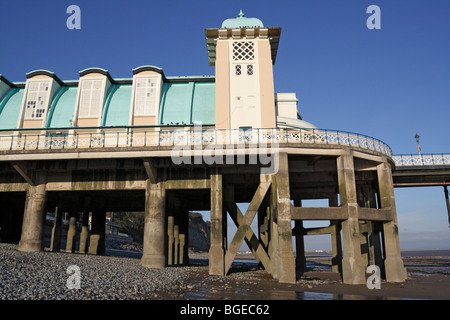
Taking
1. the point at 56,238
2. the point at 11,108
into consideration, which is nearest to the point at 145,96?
the point at 11,108

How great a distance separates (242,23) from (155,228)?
1658 cm

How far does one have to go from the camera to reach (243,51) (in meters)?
24.3

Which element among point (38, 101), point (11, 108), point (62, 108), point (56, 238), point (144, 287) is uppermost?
point (38, 101)

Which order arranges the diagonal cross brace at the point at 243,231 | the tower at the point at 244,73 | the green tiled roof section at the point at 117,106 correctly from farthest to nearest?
1. the green tiled roof section at the point at 117,106
2. the tower at the point at 244,73
3. the diagonal cross brace at the point at 243,231

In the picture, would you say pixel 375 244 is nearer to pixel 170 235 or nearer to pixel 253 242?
pixel 253 242

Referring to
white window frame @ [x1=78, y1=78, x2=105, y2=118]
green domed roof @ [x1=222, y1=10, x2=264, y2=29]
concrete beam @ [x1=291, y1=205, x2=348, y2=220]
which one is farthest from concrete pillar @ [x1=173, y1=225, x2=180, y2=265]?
green domed roof @ [x1=222, y1=10, x2=264, y2=29]

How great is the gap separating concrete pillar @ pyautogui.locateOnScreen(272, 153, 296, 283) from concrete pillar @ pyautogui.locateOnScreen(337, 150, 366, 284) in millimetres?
2913

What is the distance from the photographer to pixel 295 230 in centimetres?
2567

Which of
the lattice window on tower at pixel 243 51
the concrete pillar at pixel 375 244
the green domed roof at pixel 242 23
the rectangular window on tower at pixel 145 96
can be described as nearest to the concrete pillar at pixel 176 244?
the rectangular window on tower at pixel 145 96

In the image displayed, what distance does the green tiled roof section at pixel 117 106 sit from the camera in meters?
24.4

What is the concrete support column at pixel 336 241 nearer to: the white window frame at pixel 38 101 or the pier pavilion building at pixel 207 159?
the pier pavilion building at pixel 207 159

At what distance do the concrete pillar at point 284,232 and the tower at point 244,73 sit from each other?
5.29m
